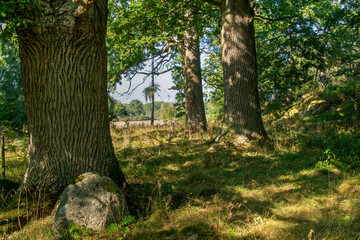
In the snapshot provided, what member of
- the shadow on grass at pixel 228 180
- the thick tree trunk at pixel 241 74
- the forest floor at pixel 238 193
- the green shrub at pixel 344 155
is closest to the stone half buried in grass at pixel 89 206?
the forest floor at pixel 238 193

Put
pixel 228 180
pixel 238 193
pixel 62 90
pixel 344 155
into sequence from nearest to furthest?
pixel 62 90 → pixel 238 193 → pixel 228 180 → pixel 344 155

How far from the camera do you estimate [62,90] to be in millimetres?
3396

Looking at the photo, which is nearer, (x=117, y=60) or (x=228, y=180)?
(x=228, y=180)

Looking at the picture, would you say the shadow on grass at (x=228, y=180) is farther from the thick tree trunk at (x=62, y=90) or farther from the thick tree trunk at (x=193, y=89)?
the thick tree trunk at (x=193, y=89)

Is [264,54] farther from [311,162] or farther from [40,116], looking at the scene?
[40,116]

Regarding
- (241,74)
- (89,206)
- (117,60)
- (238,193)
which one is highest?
(117,60)

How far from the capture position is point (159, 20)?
28.7ft

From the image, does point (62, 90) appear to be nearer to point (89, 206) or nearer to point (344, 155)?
point (89, 206)

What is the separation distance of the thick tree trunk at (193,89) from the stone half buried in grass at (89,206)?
7.94m

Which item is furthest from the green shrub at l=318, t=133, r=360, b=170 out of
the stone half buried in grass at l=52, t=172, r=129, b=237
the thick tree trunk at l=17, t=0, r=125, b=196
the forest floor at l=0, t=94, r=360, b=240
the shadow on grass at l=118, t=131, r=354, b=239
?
the thick tree trunk at l=17, t=0, r=125, b=196

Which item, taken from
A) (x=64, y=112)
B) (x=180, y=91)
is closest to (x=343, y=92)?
(x=180, y=91)

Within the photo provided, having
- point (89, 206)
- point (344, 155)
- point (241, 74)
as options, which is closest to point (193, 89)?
point (241, 74)

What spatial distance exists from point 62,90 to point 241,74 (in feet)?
16.5

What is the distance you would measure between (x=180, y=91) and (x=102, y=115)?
12.5m
